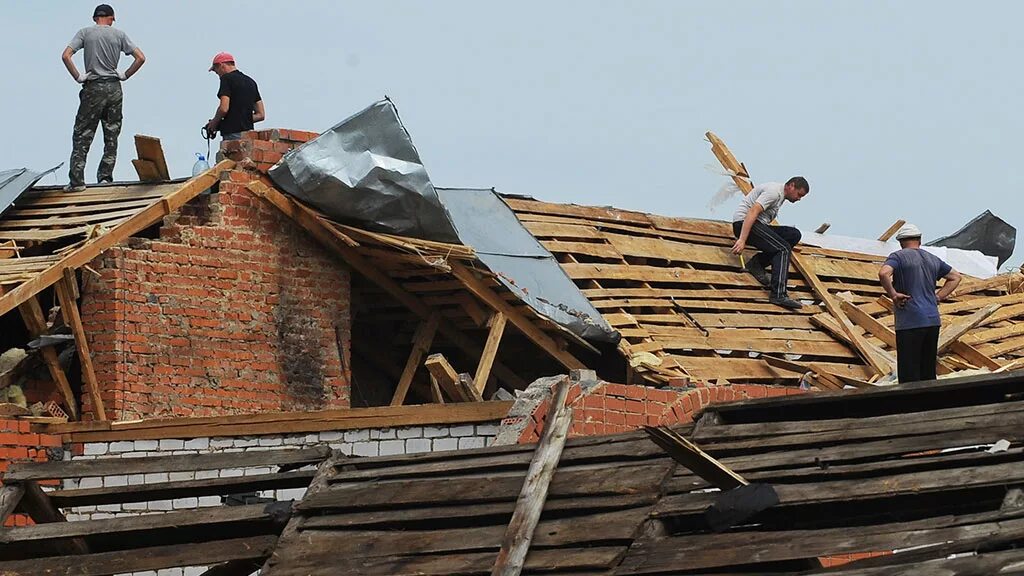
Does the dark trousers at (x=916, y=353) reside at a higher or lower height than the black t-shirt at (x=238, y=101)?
lower

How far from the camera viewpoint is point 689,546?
24.0ft

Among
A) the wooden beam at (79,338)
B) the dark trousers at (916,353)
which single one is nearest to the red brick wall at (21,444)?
the wooden beam at (79,338)

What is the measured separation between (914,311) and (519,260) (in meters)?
4.27

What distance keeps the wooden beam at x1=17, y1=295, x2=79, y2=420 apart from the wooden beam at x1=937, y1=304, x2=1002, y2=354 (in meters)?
7.43

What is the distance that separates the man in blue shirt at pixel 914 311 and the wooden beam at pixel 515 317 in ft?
11.5

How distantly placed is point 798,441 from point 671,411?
494cm

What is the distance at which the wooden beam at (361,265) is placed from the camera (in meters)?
14.1

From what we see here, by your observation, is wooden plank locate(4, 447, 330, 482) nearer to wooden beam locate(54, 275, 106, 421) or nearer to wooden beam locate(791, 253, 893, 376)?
wooden beam locate(54, 275, 106, 421)

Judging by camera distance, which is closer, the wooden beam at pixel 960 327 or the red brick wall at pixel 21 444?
the red brick wall at pixel 21 444

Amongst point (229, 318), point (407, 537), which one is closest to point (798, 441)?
point (407, 537)

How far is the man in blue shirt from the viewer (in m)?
11.5

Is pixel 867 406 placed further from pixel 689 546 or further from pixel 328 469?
pixel 328 469

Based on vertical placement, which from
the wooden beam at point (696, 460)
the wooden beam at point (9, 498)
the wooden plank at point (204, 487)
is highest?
the wooden beam at point (9, 498)

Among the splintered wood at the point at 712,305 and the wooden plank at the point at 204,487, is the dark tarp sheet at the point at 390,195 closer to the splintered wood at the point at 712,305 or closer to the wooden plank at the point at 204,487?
the splintered wood at the point at 712,305
